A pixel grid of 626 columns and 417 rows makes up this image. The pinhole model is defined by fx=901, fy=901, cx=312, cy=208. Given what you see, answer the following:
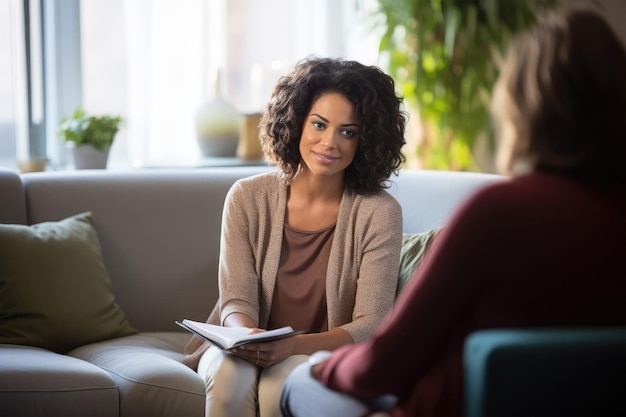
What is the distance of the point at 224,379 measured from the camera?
2127mm

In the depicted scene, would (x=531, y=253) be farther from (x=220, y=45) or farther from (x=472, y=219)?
(x=220, y=45)

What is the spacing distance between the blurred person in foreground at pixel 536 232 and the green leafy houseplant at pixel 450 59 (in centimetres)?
229

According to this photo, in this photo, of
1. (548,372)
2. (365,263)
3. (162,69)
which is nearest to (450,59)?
(162,69)

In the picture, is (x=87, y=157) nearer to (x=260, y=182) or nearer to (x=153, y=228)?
(x=153, y=228)

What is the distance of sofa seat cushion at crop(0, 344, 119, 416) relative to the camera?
229cm

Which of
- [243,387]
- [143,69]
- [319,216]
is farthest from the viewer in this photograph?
[143,69]

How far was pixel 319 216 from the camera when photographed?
2588mm

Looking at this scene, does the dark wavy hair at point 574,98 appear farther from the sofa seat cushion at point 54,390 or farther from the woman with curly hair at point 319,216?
the sofa seat cushion at point 54,390

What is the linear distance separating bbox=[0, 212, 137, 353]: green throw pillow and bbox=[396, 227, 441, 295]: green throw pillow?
909 mm

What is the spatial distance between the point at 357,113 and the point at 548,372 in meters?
1.36

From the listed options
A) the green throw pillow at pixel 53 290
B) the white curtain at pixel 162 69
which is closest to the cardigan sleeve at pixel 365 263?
the green throw pillow at pixel 53 290

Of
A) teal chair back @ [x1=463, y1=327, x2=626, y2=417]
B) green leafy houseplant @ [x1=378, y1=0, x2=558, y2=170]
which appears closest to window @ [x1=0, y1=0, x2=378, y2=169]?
green leafy houseplant @ [x1=378, y1=0, x2=558, y2=170]

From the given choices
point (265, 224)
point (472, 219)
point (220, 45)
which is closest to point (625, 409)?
point (472, 219)

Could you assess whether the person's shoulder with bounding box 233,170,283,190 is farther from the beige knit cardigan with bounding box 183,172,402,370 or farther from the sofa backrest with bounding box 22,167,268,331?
the sofa backrest with bounding box 22,167,268,331
